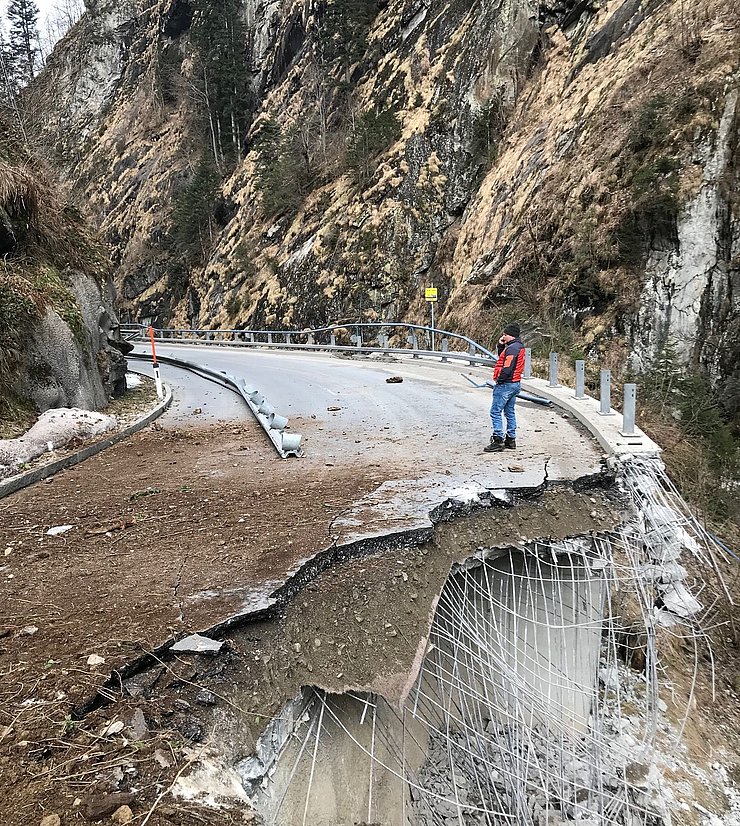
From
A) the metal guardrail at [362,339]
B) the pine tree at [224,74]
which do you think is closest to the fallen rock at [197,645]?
the metal guardrail at [362,339]

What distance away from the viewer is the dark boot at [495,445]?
7.01 metres

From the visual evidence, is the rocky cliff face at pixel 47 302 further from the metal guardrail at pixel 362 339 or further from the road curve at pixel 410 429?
the metal guardrail at pixel 362 339

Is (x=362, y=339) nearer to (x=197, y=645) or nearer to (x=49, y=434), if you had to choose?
(x=49, y=434)

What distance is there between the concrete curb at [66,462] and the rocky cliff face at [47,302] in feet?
3.81

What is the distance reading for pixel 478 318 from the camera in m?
18.2

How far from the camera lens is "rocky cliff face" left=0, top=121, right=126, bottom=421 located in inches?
362

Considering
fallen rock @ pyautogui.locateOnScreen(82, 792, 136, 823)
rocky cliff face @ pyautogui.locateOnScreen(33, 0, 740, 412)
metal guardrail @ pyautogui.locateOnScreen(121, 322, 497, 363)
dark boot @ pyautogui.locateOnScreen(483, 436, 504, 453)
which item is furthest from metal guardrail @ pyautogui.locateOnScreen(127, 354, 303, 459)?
rocky cliff face @ pyautogui.locateOnScreen(33, 0, 740, 412)

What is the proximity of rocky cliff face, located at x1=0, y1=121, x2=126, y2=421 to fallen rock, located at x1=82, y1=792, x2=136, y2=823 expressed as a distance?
806 centimetres

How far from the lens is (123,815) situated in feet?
7.23

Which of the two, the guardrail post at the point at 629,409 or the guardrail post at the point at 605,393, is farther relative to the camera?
the guardrail post at the point at 605,393

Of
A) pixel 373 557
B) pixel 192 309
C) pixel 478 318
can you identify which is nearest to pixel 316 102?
pixel 192 309

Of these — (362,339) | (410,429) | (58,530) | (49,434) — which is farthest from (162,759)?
(362,339)

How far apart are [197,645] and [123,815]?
110 centimetres

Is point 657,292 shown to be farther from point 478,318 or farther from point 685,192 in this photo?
point 478,318
